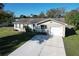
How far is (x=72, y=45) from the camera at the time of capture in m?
10.3

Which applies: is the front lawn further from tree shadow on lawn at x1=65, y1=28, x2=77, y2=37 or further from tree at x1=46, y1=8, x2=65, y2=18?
tree shadow on lawn at x1=65, y1=28, x2=77, y2=37

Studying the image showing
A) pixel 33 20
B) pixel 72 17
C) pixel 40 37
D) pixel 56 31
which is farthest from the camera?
pixel 56 31

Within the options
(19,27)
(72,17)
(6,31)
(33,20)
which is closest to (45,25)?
(33,20)

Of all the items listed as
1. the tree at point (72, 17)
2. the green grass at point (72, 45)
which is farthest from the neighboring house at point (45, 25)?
the green grass at point (72, 45)

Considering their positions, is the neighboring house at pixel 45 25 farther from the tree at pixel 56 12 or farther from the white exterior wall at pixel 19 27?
the tree at pixel 56 12

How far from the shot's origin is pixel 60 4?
9992 millimetres

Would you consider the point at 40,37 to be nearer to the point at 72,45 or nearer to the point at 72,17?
the point at 72,45

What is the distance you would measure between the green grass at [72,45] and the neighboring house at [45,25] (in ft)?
1.31

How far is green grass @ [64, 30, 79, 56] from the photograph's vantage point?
9931 mm

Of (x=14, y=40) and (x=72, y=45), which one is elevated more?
(x=14, y=40)

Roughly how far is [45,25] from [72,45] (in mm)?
1599

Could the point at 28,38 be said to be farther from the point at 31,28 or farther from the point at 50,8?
the point at 50,8

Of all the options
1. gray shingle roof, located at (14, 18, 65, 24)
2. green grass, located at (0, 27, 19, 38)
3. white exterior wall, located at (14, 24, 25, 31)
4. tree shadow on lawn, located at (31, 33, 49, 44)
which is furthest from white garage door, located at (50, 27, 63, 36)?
green grass, located at (0, 27, 19, 38)

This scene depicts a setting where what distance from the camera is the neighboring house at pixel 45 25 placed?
34.4 ft
